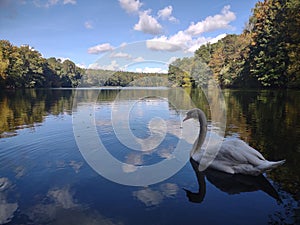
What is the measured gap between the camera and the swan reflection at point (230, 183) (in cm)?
480

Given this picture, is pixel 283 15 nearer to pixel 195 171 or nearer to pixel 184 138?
pixel 184 138

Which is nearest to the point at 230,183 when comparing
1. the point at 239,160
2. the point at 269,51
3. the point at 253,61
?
the point at 239,160

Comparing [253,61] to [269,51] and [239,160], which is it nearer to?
[269,51]

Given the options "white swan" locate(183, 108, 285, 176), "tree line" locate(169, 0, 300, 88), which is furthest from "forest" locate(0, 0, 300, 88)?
"white swan" locate(183, 108, 285, 176)

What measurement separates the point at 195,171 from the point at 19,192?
4058mm

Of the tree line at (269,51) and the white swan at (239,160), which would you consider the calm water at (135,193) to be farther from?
the tree line at (269,51)

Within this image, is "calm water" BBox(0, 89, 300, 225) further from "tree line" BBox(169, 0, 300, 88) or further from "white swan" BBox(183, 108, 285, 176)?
"tree line" BBox(169, 0, 300, 88)

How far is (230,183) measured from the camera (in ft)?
17.2

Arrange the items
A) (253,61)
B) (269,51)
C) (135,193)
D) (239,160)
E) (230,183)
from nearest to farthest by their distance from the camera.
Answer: (135,193), (230,183), (239,160), (269,51), (253,61)

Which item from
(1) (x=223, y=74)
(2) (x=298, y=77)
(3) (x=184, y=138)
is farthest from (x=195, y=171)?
(1) (x=223, y=74)

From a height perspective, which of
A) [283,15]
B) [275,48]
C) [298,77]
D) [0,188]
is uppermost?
[283,15]

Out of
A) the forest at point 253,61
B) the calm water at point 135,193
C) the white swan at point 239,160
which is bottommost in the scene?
the calm water at point 135,193

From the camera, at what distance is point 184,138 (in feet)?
30.1

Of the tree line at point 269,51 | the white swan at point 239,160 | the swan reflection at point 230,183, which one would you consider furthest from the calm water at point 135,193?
the tree line at point 269,51
